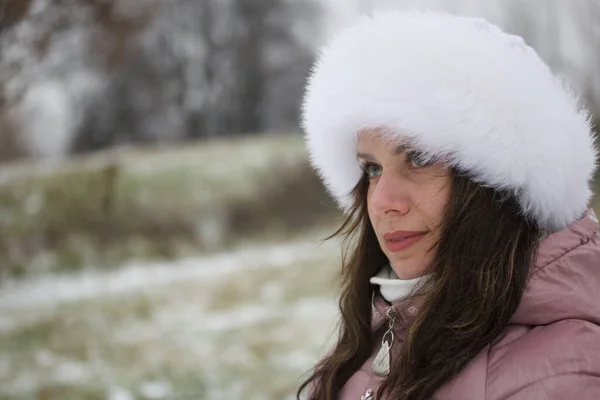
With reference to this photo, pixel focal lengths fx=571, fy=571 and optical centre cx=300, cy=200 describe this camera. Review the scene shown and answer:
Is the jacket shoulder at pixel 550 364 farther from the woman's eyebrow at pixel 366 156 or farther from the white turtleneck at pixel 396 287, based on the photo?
the woman's eyebrow at pixel 366 156

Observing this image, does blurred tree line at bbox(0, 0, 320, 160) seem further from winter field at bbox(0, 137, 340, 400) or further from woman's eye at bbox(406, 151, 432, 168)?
woman's eye at bbox(406, 151, 432, 168)

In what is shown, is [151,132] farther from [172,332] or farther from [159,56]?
[172,332]

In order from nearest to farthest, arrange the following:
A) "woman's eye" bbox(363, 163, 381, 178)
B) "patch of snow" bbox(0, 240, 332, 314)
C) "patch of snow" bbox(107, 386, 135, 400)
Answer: "woman's eye" bbox(363, 163, 381, 178) → "patch of snow" bbox(107, 386, 135, 400) → "patch of snow" bbox(0, 240, 332, 314)

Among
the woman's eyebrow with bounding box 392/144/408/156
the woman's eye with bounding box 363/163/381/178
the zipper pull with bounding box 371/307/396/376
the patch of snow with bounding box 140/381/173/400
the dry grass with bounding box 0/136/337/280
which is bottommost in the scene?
the patch of snow with bounding box 140/381/173/400

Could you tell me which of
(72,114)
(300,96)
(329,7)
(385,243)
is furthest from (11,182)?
(385,243)

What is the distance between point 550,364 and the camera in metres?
0.66

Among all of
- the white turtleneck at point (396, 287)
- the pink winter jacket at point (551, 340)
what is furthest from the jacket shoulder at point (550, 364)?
the white turtleneck at point (396, 287)

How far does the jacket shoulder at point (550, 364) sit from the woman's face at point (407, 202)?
0.58 feet

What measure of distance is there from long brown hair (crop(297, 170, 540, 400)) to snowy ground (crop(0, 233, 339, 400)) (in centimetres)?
127

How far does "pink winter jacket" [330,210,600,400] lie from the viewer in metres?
0.65

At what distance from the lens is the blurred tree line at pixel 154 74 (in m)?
2.05

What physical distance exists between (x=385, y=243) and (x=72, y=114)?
5.26ft

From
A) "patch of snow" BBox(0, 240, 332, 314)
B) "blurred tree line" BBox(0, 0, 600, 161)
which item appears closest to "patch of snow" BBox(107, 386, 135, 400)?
"patch of snow" BBox(0, 240, 332, 314)

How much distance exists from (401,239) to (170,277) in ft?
4.83
